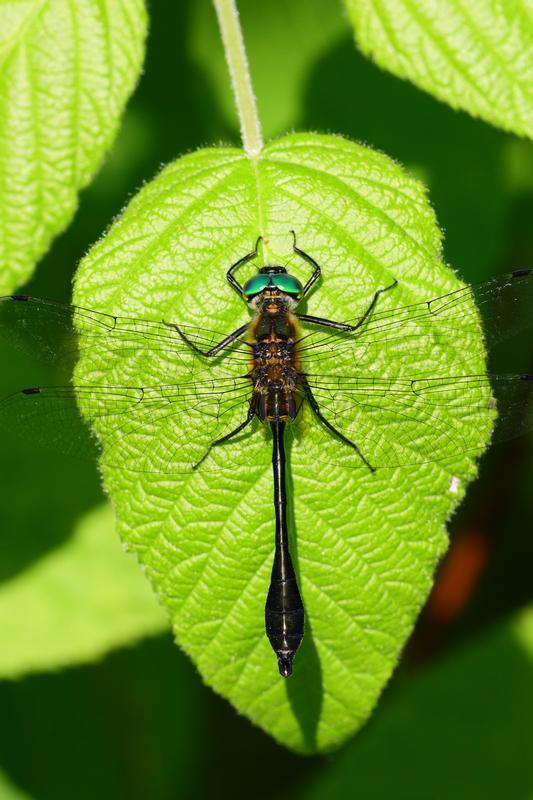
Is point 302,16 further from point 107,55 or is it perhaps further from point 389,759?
point 389,759

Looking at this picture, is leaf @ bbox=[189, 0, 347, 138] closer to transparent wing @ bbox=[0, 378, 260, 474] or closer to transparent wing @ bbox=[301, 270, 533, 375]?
transparent wing @ bbox=[301, 270, 533, 375]

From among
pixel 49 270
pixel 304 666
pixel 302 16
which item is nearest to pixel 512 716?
pixel 304 666

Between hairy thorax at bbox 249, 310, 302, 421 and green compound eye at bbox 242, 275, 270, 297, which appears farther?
hairy thorax at bbox 249, 310, 302, 421

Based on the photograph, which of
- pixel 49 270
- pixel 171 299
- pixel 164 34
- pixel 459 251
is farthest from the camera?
pixel 164 34

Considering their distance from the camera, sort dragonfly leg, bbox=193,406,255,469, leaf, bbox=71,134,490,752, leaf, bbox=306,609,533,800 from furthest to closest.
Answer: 1. leaf, bbox=306,609,533,800
2. dragonfly leg, bbox=193,406,255,469
3. leaf, bbox=71,134,490,752

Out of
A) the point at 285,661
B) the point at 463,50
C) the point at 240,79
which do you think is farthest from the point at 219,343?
the point at 463,50

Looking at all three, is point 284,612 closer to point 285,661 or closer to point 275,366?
point 285,661

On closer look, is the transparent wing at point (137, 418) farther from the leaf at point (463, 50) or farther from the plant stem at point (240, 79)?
the leaf at point (463, 50)

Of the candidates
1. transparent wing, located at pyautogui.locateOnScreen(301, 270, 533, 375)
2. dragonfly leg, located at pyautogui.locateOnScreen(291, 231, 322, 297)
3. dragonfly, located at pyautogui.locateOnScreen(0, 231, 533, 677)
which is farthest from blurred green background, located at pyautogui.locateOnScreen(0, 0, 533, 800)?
dragonfly leg, located at pyautogui.locateOnScreen(291, 231, 322, 297)
